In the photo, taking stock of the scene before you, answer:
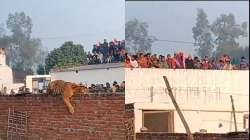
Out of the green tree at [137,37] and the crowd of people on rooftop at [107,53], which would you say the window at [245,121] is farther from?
the crowd of people on rooftop at [107,53]

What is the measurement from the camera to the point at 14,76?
660cm

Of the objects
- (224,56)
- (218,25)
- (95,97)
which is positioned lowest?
(95,97)

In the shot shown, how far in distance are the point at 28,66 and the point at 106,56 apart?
5.62ft

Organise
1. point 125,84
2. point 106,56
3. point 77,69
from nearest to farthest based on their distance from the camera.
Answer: point 125,84 → point 106,56 → point 77,69

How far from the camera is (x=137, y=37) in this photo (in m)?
4.42

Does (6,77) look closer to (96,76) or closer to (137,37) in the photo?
(96,76)

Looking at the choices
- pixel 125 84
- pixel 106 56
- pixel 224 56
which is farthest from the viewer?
pixel 106 56

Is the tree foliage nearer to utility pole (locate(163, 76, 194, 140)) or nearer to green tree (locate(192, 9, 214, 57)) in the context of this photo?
green tree (locate(192, 9, 214, 57))

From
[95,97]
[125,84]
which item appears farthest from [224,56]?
[95,97]

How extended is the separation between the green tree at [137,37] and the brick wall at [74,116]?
733 millimetres

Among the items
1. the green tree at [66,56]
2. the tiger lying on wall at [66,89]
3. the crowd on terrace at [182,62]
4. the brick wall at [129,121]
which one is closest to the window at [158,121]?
the brick wall at [129,121]

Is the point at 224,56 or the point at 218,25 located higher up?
the point at 218,25

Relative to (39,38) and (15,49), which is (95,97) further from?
(15,49)

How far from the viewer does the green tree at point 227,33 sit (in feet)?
12.4
